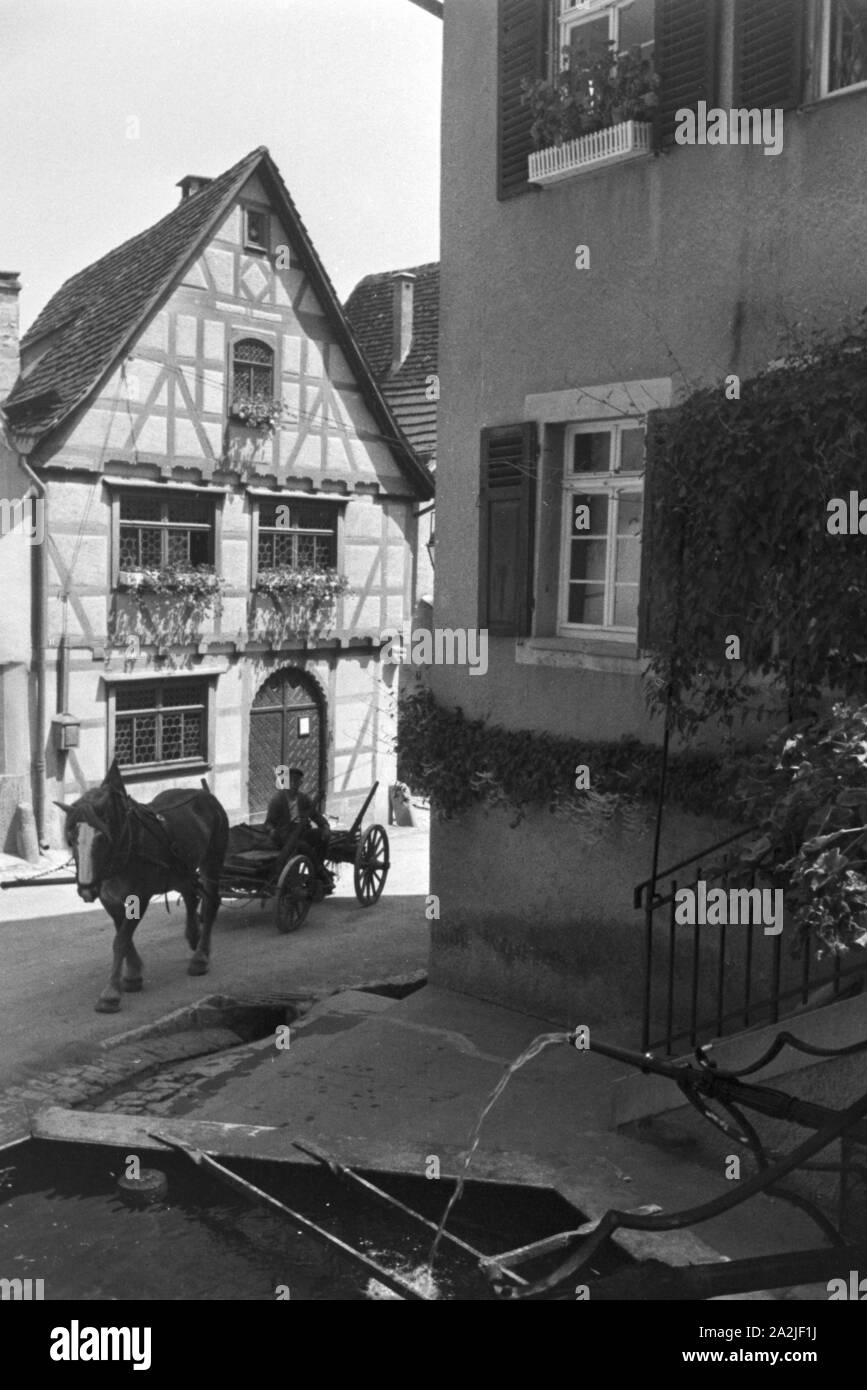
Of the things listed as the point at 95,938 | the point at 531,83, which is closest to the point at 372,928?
the point at 95,938

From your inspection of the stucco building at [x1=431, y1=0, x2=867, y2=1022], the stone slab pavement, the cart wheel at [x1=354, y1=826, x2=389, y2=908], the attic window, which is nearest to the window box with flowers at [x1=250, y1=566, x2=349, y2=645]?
the attic window

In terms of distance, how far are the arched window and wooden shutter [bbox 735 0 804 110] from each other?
11955 mm

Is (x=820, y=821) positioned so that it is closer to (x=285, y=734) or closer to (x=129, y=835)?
(x=129, y=835)


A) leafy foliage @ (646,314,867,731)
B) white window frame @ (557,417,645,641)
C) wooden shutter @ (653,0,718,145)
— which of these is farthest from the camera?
white window frame @ (557,417,645,641)

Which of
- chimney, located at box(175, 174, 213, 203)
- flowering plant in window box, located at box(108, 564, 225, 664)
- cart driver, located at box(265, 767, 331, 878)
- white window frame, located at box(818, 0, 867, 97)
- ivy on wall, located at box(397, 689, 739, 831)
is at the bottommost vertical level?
cart driver, located at box(265, 767, 331, 878)

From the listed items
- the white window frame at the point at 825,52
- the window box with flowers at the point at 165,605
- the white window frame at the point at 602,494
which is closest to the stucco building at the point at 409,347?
the window box with flowers at the point at 165,605

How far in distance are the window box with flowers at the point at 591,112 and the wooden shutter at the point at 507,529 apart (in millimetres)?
1637

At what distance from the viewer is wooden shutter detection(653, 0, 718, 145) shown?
25.4ft

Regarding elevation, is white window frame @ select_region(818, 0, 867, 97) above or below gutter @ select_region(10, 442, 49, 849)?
above

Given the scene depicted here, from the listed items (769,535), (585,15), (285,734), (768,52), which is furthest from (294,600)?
(769,535)

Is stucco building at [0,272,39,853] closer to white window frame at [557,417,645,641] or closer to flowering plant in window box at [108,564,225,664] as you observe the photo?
flowering plant in window box at [108,564,225,664]

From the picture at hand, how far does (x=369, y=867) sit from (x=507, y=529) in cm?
554

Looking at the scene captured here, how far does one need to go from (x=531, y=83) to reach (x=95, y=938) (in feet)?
26.3
